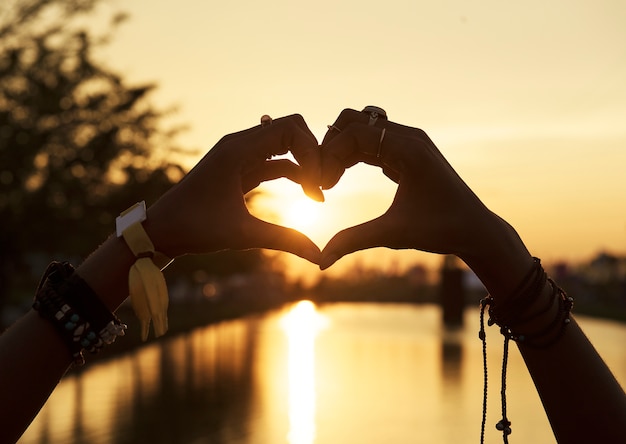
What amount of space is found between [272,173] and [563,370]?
0.60 m

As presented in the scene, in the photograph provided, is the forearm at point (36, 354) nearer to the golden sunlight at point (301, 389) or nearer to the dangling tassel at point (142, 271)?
the dangling tassel at point (142, 271)

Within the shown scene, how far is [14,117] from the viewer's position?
66.2 feet

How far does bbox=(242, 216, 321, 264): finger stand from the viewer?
1328 millimetres

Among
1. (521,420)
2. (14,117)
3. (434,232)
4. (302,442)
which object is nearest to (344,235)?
(434,232)

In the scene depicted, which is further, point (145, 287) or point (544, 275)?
point (544, 275)

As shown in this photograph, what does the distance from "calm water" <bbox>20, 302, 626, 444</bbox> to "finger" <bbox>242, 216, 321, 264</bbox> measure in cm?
842

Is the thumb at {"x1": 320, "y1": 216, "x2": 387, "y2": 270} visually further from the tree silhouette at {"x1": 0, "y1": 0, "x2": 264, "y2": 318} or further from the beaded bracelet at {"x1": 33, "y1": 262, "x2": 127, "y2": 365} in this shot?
the tree silhouette at {"x1": 0, "y1": 0, "x2": 264, "y2": 318}

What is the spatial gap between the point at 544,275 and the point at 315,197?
16.8 inches

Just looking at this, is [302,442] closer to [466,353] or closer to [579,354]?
[579,354]

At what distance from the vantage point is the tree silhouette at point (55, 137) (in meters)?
20.1

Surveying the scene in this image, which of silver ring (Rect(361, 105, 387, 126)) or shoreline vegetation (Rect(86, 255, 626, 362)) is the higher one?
shoreline vegetation (Rect(86, 255, 626, 362))

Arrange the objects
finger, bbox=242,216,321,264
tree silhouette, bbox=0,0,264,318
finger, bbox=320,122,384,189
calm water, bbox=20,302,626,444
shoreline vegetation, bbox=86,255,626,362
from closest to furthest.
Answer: finger, bbox=242,216,321,264
finger, bbox=320,122,384,189
calm water, bbox=20,302,626,444
tree silhouette, bbox=0,0,264,318
shoreline vegetation, bbox=86,255,626,362

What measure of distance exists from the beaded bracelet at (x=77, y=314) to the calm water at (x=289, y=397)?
8.39m

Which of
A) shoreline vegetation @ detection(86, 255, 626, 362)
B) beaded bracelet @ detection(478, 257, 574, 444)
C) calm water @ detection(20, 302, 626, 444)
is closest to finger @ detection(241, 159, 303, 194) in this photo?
beaded bracelet @ detection(478, 257, 574, 444)
